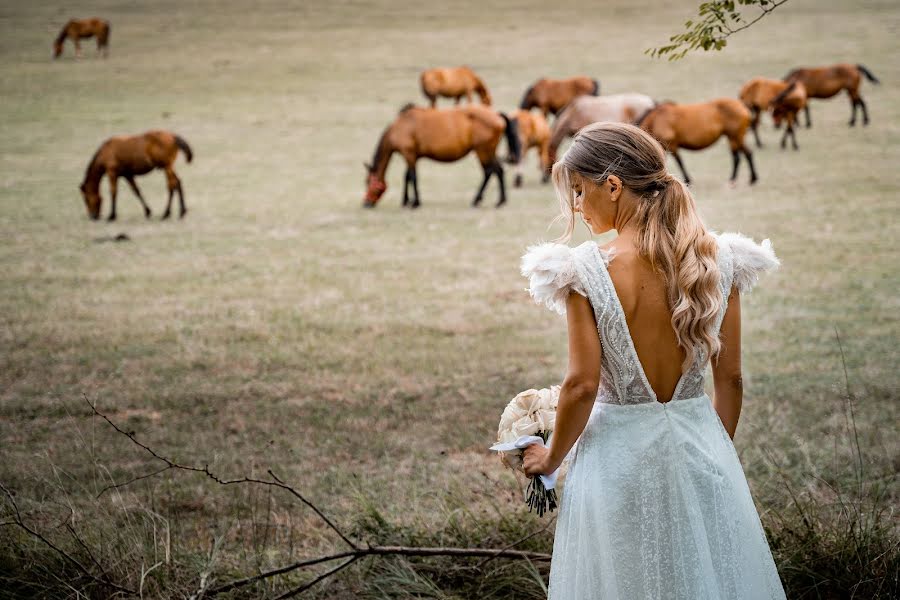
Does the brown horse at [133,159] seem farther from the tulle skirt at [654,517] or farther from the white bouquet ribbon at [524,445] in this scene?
the tulle skirt at [654,517]

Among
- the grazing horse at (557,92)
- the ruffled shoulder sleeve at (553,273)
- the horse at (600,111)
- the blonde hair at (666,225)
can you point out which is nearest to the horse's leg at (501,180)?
the horse at (600,111)

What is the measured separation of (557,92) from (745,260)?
19832mm

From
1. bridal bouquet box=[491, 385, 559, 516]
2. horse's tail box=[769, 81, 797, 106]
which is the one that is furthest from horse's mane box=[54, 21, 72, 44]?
bridal bouquet box=[491, 385, 559, 516]

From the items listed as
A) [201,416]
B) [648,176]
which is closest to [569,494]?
[648,176]

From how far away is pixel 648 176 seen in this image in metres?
2.14

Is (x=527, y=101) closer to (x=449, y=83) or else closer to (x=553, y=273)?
(x=449, y=83)

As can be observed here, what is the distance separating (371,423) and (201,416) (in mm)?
1078

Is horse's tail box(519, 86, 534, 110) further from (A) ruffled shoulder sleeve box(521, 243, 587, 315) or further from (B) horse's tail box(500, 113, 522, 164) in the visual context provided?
(A) ruffled shoulder sleeve box(521, 243, 587, 315)

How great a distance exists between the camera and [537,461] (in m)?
2.20

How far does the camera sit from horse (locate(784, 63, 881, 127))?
1897 cm

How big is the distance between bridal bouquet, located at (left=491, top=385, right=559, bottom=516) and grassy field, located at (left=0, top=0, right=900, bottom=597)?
1077mm

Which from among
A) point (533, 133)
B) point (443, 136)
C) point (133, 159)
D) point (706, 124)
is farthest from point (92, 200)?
point (706, 124)

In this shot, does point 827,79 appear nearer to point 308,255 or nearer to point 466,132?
point 466,132

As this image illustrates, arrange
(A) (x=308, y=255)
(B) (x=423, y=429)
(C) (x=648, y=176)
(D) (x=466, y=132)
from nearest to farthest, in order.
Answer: (C) (x=648, y=176), (B) (x=423, y=429), (A) (x=308, y=255), (D) (x=466, y=132)
